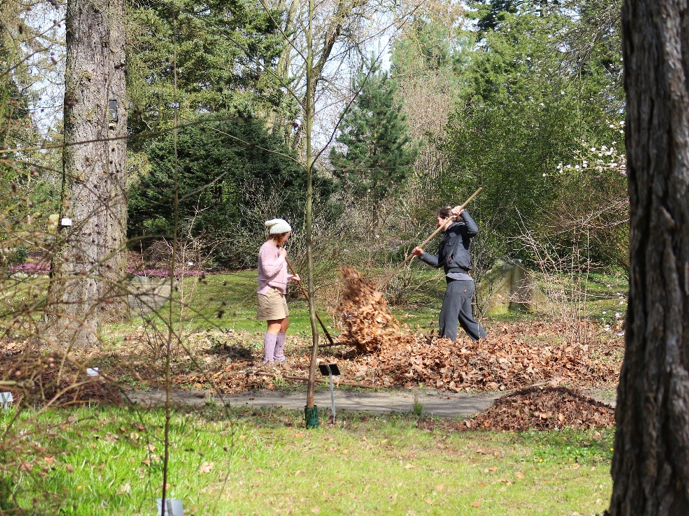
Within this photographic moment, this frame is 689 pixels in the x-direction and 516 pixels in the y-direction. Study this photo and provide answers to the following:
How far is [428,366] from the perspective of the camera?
9109 mm

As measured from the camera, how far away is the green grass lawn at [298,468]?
4285mm

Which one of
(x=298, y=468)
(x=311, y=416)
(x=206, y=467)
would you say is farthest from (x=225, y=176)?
(x=206, y=467)

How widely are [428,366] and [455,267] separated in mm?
1726

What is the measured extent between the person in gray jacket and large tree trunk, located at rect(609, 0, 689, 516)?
7419 mm

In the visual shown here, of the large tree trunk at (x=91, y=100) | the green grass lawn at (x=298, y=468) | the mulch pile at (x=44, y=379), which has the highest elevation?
the large tree trunk at (x=91, y=100)

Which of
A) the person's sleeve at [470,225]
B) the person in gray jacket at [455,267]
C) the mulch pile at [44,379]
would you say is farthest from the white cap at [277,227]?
the mulch pile at [44,379]

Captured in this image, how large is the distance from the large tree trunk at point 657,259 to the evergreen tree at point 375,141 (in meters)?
22.7

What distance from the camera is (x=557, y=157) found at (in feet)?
63.0

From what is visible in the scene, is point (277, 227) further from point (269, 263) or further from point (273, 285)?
point (273, 285)

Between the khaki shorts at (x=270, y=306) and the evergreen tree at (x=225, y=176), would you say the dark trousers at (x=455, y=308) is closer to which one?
the khaki shorts at (x=270, y=306)

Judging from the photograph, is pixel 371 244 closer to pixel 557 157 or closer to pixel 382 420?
pixel 557 157

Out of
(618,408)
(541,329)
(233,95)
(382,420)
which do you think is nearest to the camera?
(618,408)

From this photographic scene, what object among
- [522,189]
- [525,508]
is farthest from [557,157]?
[525,508]

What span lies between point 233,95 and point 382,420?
857 inches
